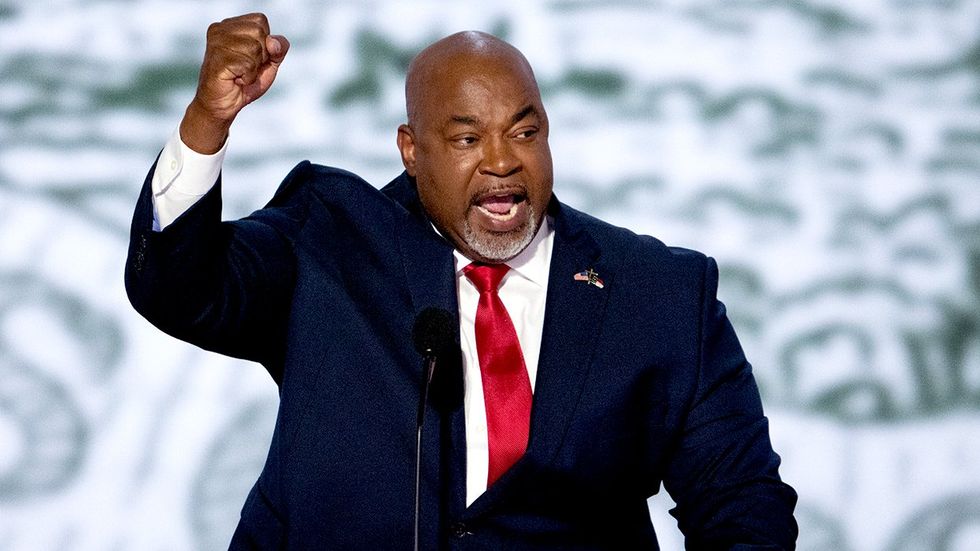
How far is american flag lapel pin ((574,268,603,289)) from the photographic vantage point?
202 centimetres

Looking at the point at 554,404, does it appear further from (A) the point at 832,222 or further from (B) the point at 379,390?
(A) the point at 832,222

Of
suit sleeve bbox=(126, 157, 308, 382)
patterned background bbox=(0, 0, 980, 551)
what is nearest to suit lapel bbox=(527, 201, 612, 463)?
suit sleeve bbox=(126, 157, 308, 382)

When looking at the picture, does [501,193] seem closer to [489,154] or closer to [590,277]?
[489,154]

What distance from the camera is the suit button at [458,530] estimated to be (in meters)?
1.83

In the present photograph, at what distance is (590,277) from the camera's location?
6.63ft

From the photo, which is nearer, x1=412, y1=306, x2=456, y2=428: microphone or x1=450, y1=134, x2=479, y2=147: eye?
x1=412, y1=306, x2=456, y2=428: microphone

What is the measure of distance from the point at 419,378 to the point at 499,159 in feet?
1.05

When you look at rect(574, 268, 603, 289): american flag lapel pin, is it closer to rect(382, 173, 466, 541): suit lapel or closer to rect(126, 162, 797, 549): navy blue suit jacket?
rect(126, 162, 797, 549): navy blue suit jacket

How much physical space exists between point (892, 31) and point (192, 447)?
170 centimetres

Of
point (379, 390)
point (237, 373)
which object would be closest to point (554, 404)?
point (379, 390)

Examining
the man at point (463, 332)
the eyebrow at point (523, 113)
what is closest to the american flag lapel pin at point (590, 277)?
the man at point (463, 332)

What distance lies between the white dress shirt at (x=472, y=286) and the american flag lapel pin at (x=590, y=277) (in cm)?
7

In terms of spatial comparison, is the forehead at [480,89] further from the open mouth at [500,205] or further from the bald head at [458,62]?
the open mouth at [500,205]

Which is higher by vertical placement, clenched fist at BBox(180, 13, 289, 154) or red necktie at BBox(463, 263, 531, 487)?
clenched fist at BBox(180, 13, 289, 154)
